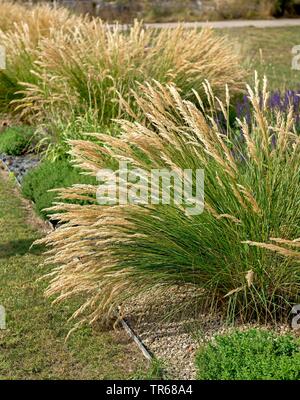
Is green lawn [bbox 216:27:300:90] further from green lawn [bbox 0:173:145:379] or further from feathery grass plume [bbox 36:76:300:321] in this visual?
feathery grass plume [bbox 36:76:300:321]

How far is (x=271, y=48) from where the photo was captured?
50.4ft

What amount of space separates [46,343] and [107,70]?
335 centimetres

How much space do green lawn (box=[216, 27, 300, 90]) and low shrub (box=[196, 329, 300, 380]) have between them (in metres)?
7.74

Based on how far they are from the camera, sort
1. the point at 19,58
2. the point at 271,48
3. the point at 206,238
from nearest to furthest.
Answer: the point at 206,238 → the point at 19,58 → the point at 271,48

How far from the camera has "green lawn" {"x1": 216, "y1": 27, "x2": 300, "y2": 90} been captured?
40.2 feet

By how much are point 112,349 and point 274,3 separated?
697 inches

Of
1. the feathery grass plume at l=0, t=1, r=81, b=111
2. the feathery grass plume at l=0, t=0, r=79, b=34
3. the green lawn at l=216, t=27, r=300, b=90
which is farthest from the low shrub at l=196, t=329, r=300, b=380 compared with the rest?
the green lawn at l=216, t=27, r=300, b=90

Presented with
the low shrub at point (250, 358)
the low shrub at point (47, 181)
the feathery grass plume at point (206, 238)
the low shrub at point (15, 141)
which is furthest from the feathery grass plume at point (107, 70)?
the low shrub at point (250, 358)

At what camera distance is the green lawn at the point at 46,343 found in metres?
3.94

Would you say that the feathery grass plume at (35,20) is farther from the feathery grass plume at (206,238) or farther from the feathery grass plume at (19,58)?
the feathery grass plume at (206,238)

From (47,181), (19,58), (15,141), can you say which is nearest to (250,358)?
(47,181)

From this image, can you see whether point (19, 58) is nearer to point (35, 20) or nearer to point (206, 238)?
point (35, 20)

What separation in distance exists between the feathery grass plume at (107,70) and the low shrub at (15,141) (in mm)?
299

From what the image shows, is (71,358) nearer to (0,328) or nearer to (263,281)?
(0,328)
